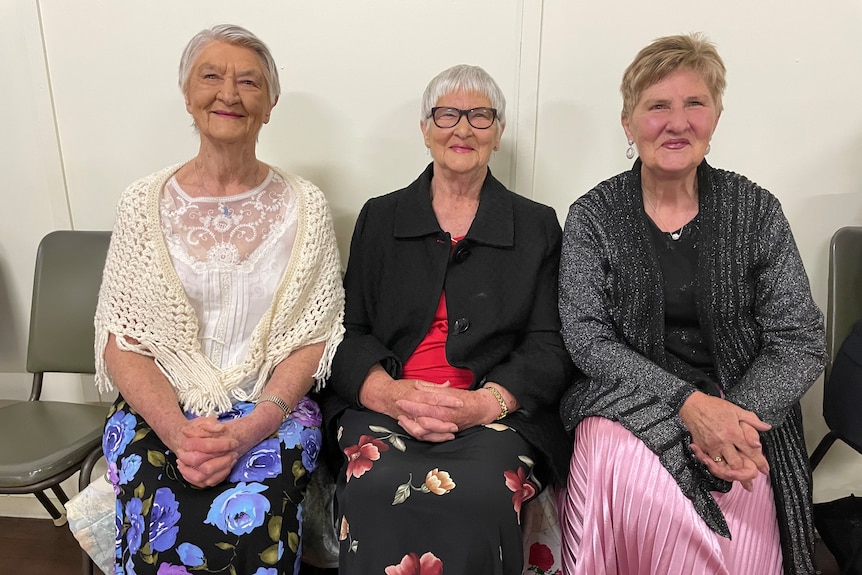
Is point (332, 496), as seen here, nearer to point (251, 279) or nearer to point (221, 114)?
point (251, 279)

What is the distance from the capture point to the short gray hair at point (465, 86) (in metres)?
1.60

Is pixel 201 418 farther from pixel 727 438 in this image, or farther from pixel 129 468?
pixel 727 438

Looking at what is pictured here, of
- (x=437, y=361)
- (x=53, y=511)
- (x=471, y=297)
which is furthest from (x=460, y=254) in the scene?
(x=53, y=511)

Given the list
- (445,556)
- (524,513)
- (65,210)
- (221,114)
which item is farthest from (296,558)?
(65,210)

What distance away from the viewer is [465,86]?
1.60 m

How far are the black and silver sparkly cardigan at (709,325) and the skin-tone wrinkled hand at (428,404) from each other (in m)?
0.23

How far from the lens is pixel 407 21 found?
1.84 metres

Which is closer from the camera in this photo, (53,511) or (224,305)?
(224,305)

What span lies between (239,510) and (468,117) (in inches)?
43.3

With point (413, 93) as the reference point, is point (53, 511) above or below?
below

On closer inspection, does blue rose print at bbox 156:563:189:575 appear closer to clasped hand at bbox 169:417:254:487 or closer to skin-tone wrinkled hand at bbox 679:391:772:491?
clasped hand at bbox 169:417:254:487

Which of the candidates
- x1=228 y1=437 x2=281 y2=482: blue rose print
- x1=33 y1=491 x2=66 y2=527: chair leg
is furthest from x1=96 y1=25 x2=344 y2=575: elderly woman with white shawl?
x1=33 y1=491 x2=66 y2=527: chair leg

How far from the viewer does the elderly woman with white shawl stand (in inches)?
52.6

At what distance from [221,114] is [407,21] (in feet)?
2.24
